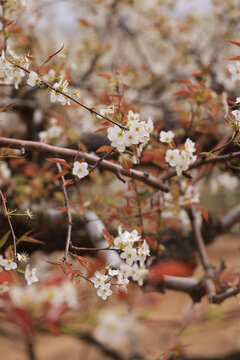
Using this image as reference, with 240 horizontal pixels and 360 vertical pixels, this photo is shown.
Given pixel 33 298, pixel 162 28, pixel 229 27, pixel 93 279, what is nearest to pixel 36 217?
pixel 93 279

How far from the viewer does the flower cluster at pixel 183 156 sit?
96cm

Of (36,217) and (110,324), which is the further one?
(36,217)

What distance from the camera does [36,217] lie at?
1.78m

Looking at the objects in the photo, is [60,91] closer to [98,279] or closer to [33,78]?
[33,78]

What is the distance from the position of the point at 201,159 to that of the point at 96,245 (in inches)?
27.0

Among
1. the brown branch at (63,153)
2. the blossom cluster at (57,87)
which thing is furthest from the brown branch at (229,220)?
the blossom cluster at (57,87)

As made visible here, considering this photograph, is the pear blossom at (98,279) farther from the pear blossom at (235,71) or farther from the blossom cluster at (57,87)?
the pear blossom at (235,71)

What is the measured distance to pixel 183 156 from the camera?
3.16ft

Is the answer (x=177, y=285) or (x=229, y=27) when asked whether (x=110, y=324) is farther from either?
(x=229, y=27)

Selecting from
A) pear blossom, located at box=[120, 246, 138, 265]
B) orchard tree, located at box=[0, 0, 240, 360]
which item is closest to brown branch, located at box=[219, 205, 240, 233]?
orchard tree, located at box=[0, 0, 240, 360]

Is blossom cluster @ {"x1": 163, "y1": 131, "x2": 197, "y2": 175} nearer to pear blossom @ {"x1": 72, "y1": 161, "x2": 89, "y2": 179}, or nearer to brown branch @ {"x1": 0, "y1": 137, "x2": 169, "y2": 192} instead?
brown branch @ {"x1": 0, "y1": 137, "x2": 169, "y2": 192}

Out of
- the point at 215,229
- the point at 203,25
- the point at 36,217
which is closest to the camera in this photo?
A: the point at 36,217

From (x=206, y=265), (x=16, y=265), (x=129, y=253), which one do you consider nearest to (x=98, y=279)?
(x=129, y=253)

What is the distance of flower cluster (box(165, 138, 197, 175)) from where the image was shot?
0.96 m
